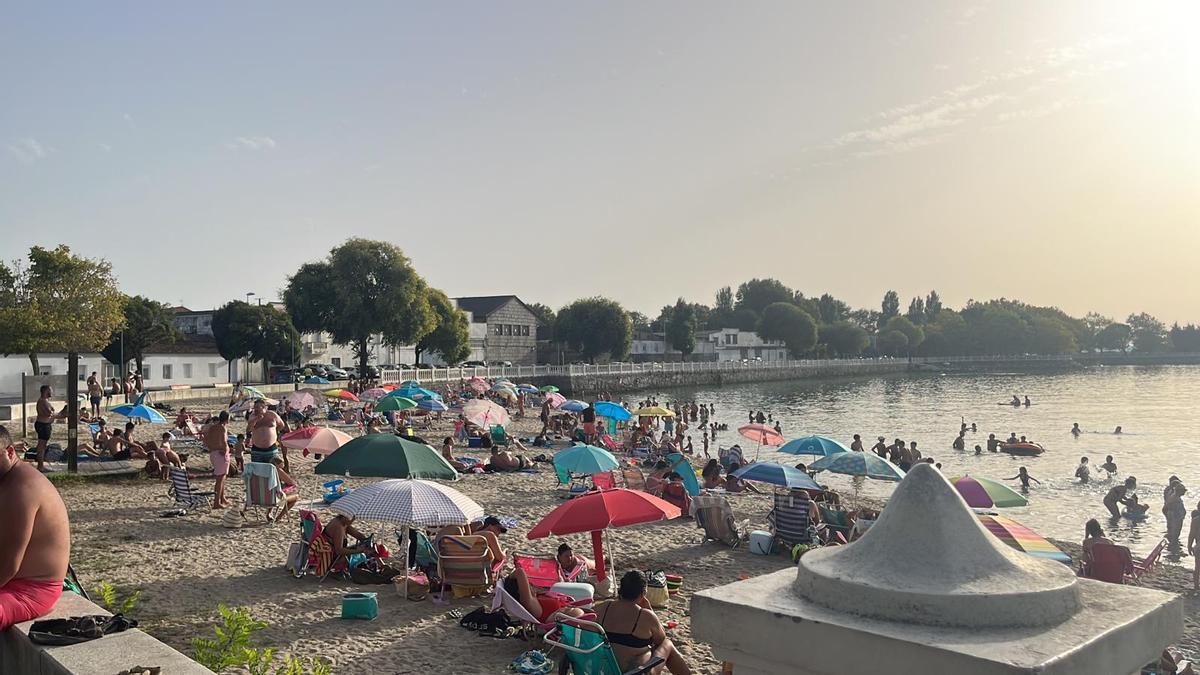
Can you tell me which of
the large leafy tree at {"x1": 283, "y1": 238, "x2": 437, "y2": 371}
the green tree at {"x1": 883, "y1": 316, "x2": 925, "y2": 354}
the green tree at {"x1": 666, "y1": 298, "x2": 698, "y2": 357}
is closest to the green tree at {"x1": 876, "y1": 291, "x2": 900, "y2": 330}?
the green tree at {"x1": 883, "y1": 316, "x2": 925, "y2": 354}

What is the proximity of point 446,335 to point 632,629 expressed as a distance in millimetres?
62629

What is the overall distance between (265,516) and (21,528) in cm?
966

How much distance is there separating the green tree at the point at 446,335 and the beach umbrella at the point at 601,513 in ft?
192

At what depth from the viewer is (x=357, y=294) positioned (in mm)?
51719

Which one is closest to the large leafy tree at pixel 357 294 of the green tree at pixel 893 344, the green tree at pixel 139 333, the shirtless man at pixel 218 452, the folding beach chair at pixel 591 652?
the green tree at pixel 139 333

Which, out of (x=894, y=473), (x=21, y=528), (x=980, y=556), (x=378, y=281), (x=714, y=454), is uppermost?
(x=378, y=281)

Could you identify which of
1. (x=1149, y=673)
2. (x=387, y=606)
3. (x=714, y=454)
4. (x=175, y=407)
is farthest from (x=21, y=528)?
(x=175, y=407)

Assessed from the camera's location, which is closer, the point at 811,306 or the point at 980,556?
the point at 980,556

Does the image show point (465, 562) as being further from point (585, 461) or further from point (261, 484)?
point (585, 461)

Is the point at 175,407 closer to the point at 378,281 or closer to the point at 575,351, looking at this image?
the point at 378,281

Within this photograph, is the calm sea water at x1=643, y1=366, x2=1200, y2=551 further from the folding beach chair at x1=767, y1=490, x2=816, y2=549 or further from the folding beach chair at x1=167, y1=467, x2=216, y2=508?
the folding beach chair at x1=167, y1=467, x2=216, y2=508

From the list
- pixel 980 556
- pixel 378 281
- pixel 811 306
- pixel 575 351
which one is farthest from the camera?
pixel 811 306

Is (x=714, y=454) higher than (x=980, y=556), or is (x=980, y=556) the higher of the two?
(x=980, y=556)

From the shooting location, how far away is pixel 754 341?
11744cm
